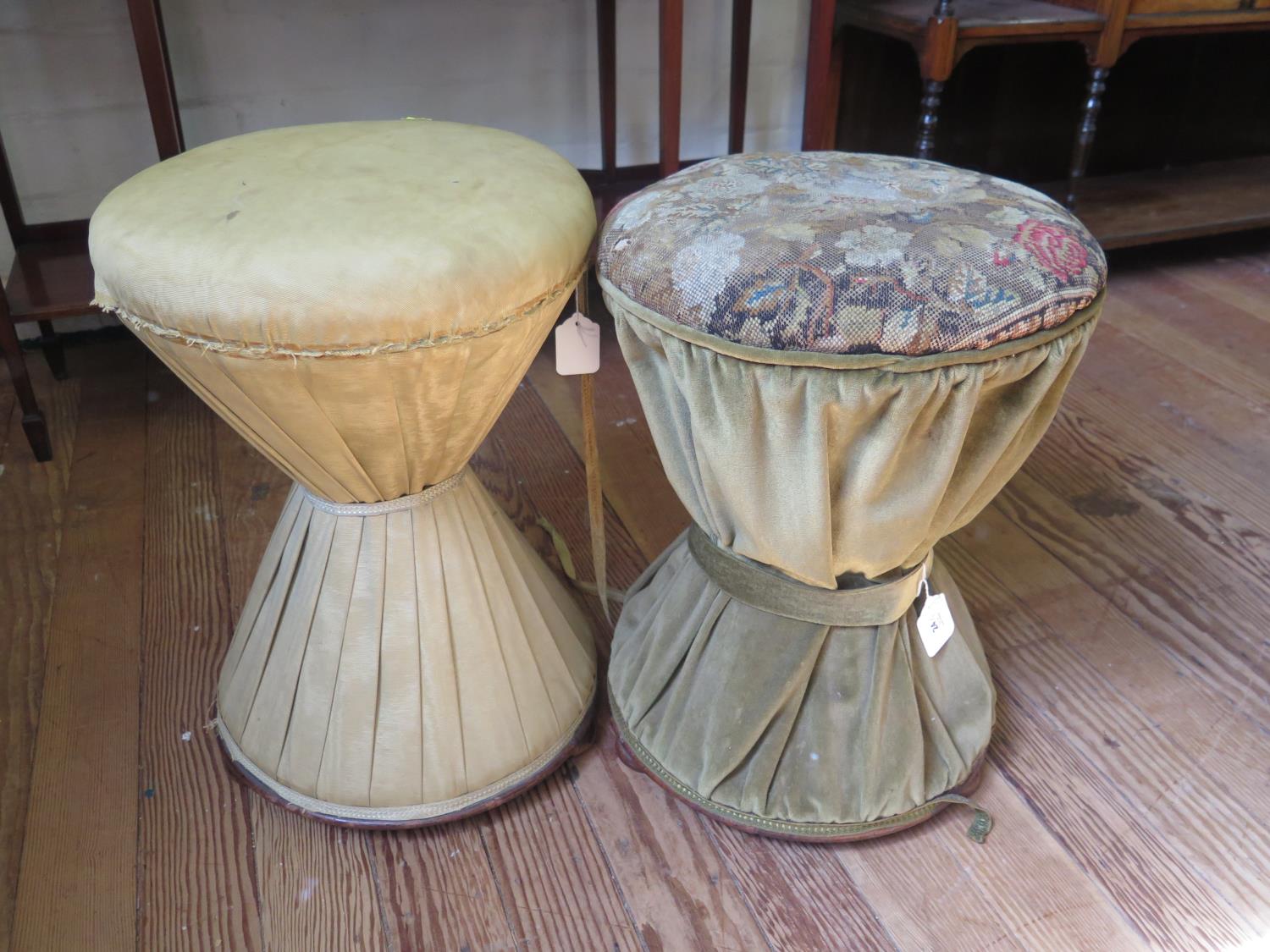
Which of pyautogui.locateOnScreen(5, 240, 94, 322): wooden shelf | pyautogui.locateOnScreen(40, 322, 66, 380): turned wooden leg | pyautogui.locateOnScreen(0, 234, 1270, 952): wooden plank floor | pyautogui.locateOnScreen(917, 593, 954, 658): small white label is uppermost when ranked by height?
pyautogui.locateOnScreen(5, 240, 94, 322): wooden shelf

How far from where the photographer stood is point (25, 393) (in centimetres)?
153

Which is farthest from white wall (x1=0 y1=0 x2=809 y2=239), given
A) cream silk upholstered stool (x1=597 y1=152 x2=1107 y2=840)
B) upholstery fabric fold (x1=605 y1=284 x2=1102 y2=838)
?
upholstery fabric fold (x1=605 y1=284 x2=1102 y2=838)

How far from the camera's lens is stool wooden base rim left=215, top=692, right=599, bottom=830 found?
979 mm

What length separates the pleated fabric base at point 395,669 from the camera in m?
0.95

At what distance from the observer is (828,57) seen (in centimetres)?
175

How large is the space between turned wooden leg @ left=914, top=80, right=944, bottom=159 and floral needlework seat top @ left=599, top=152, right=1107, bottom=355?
101 centimetres

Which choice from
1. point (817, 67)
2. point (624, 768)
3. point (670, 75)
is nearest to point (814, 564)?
point (624, 768)

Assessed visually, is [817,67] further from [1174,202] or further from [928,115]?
[1174,202]

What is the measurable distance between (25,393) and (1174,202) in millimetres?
2308

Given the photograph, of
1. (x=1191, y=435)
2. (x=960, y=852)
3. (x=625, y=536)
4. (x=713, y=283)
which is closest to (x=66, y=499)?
(x=625, y=536)

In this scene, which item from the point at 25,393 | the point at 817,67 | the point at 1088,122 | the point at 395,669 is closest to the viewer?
the point at 395,669

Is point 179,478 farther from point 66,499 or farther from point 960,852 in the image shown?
point 960,852

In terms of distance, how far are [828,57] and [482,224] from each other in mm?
1184

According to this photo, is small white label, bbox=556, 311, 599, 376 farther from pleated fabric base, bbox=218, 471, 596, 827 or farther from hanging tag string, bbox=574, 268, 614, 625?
pleated fabric base, bbox=218, 471, 596, 827
